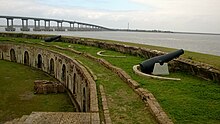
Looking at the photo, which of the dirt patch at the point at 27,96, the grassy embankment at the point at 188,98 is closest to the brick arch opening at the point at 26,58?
the dirt patch at the point at 27,96

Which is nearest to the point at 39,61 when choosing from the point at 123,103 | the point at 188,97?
the point at 123,103

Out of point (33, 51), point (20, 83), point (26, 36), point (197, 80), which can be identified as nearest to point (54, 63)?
point (20, 83)

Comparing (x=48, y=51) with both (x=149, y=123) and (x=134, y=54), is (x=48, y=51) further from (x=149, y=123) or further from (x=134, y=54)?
(x=149, y=123)

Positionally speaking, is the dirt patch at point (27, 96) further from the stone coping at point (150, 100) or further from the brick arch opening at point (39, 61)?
the brick arch opening at point (39, 61)

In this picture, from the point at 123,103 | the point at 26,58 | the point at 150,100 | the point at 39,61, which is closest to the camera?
the point at 150,100

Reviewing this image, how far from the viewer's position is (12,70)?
21031 millimetres

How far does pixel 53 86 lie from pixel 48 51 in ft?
20.4

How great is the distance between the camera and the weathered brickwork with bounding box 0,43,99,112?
9.70 metres

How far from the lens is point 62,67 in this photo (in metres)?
17.1

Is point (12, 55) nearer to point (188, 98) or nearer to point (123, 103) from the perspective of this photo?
point (123, 103)

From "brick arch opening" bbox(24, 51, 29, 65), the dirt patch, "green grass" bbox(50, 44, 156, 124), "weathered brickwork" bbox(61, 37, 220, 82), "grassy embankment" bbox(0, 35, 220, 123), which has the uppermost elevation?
"weathered brickwork" bbox(61, 37, 220, 82)

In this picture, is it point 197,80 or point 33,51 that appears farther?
point 33,51

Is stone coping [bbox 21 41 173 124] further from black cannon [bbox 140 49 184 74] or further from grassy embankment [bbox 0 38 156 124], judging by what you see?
black cannon [bbox 140 49 184 74]

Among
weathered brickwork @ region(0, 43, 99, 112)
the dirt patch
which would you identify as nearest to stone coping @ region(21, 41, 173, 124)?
weathered brickwork @ region(0, 43, 99, 112)
